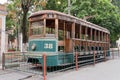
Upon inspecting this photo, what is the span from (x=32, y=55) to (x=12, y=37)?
142ft

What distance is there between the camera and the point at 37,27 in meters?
12.0

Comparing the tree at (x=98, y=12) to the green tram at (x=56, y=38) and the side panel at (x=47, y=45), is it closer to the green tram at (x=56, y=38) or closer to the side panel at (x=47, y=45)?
the green tram at (x=56, y=38)

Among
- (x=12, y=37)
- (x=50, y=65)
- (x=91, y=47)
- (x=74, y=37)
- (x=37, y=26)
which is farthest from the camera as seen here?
(x=12, y=37)

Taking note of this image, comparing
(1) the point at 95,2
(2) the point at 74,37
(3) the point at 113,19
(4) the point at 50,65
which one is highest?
(1) the point at 95,2

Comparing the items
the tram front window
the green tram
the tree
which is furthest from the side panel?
the tree

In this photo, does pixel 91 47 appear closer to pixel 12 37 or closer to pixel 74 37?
pixel 74 37

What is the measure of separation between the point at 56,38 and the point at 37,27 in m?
1.34

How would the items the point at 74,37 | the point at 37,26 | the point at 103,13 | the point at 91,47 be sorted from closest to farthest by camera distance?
the point at 37,26 < the point at 74,37 < the point at 91,47 < the point at 103,13

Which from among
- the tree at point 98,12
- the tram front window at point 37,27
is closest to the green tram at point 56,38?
the tram front window at point 37,27

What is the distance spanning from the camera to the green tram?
37.4 feet

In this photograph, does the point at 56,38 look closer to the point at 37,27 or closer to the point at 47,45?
the point at 47,45

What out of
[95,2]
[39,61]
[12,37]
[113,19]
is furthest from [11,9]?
[12,37]

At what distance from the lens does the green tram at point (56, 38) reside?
11.4m

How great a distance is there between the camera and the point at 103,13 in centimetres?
2511
